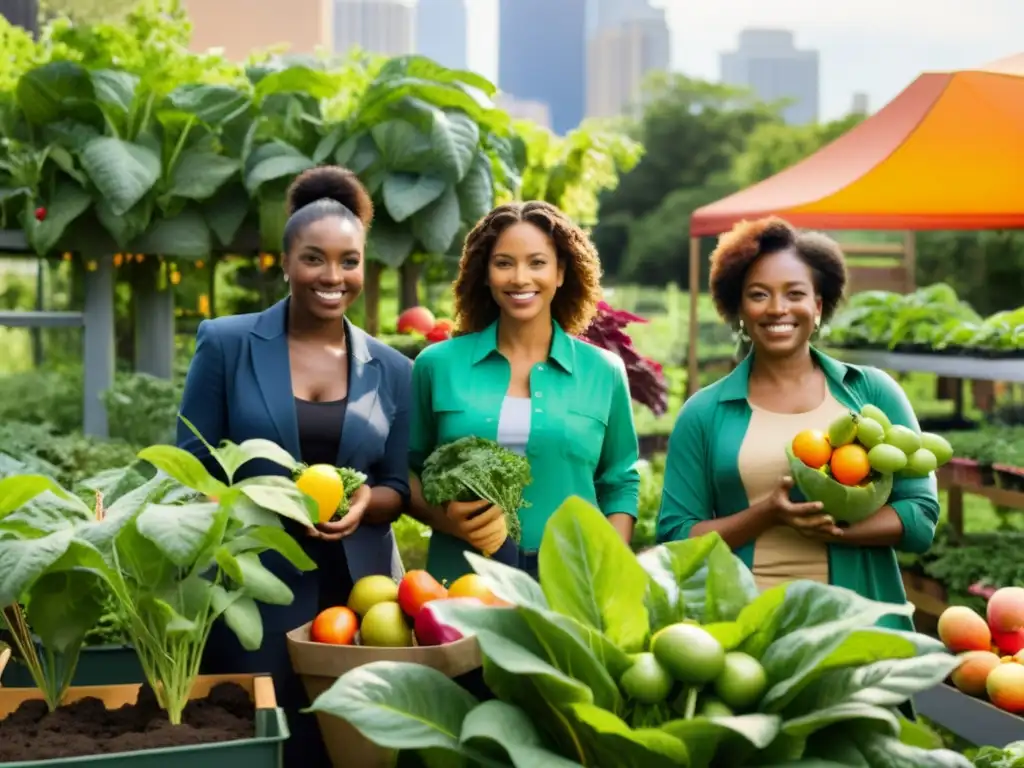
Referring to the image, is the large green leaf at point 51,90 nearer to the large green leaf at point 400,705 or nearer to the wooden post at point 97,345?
the wooden post at point 97,345

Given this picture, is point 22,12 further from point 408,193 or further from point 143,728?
point 143,728

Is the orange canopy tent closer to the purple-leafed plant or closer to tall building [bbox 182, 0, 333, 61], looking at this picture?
the purple-leafed plant

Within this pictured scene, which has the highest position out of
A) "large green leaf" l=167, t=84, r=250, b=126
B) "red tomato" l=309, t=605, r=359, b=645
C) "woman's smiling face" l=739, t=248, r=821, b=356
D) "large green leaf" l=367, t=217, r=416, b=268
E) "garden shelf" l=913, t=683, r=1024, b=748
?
"large green leaf" l=167, t=84, r=250, b=126

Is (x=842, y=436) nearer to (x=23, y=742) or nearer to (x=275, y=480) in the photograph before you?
(x=275, y=480)

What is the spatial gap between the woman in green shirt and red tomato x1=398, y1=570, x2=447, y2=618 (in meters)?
0.57

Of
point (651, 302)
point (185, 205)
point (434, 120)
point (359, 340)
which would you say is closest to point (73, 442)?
point (185, 205)

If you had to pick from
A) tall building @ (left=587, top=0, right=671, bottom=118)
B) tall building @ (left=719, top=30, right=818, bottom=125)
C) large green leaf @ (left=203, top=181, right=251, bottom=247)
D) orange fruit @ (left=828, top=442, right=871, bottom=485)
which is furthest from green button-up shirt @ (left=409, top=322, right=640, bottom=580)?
tall building @ (left=719, top=30, right=818, bottom=125)

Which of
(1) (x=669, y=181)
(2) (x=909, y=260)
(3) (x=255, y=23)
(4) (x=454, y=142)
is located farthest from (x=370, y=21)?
(4) (x=454, y=142)

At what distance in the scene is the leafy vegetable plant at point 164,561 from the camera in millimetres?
1726

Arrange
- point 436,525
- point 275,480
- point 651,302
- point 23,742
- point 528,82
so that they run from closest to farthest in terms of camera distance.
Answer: point 23,742 < point 275,480 < point 436,525 < point 651,302 < point 528,82

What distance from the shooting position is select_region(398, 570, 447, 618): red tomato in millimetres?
1962

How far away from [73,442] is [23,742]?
3662mm

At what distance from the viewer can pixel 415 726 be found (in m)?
1.52

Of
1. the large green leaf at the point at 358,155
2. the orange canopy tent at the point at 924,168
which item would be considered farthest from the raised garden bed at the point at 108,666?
the orange canopy tent at the point at 924,168
